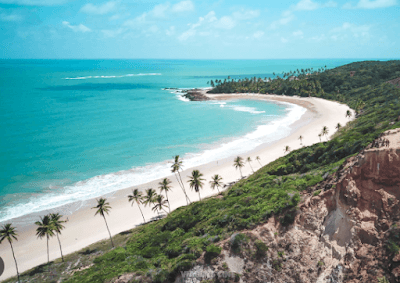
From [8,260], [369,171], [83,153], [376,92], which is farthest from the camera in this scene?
[376,92]

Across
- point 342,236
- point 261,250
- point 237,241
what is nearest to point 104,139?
point 237,241

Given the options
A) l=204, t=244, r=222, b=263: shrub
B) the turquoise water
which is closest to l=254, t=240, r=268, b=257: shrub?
l=204, t=244, r=222, b=263: shrub

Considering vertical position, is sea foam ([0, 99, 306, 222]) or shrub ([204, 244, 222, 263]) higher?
shrub ([204, 244, 222, 263])

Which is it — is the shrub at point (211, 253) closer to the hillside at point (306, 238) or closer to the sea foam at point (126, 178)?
the hillside at point (306, 238)

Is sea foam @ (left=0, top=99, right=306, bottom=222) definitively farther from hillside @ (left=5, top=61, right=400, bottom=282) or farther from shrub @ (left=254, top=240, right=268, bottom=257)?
shrub @ (left=254, top=240, right=268, bottom=257)

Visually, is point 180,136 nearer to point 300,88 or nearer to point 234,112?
point 234,112

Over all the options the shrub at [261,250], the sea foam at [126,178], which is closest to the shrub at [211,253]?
the shrub at [261,250]

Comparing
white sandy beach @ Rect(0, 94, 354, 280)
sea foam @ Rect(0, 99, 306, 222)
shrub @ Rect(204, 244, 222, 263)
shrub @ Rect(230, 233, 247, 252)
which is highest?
shrub @ Rect(230, 233, 247, 252)

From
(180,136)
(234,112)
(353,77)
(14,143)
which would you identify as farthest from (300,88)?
(14,143)
